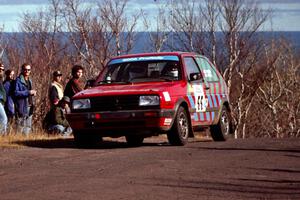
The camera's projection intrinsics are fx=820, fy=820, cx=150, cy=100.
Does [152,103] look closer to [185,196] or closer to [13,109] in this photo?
[13,109]

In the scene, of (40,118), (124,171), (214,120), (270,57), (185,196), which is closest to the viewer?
(185,196)

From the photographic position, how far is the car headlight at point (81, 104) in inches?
525

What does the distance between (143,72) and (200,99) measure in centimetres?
120

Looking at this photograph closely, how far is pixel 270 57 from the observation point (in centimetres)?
5819

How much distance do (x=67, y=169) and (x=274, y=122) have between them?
50243 mm

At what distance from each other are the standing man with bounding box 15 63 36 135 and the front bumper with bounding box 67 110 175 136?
2937 mm

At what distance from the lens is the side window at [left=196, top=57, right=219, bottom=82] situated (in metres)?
15.3

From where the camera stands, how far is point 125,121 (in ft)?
43.0

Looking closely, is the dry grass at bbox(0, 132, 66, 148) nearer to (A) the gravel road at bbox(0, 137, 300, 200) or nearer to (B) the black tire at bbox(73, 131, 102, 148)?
(A) the gravel road at bbox(0, 137, 300, 200)

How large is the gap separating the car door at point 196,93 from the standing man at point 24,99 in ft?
10.8

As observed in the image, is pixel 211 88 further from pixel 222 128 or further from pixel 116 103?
pixel 116 103

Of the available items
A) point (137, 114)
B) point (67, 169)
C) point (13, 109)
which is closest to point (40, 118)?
point (13, 109)

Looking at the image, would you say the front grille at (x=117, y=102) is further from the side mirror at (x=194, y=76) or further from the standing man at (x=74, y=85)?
the standing man at (x=74, y=85)

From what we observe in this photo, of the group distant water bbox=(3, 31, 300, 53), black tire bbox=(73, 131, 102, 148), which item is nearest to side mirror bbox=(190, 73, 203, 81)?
black tire bbox=(73, 131, 102, 148)
